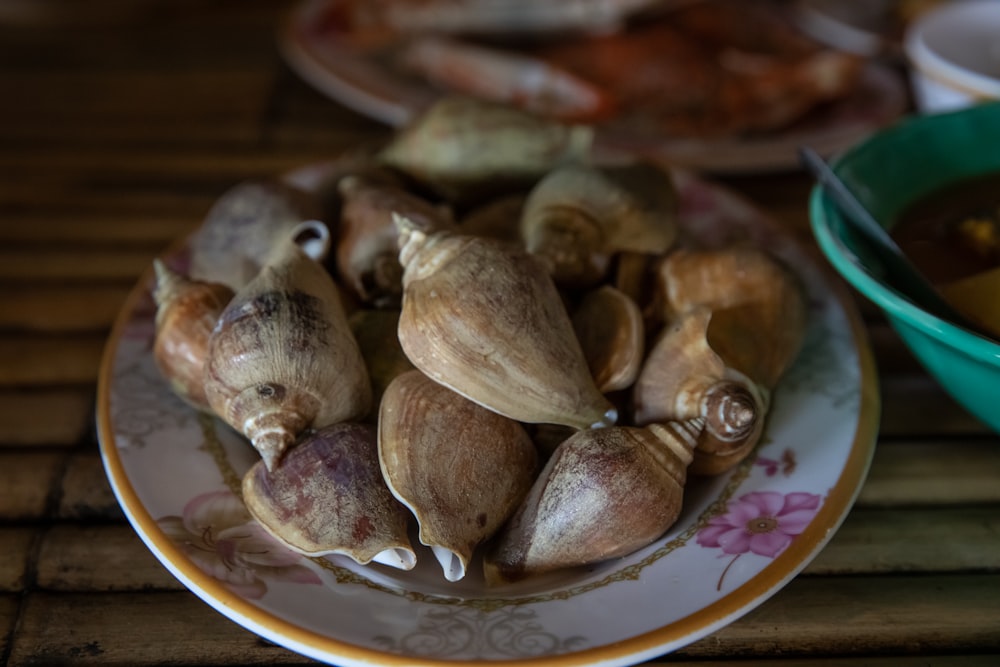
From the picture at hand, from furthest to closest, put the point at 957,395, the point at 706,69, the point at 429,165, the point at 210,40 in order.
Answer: the point at 210,40 < the point at 706,69 < the point at 429,165 < the point at 957,395

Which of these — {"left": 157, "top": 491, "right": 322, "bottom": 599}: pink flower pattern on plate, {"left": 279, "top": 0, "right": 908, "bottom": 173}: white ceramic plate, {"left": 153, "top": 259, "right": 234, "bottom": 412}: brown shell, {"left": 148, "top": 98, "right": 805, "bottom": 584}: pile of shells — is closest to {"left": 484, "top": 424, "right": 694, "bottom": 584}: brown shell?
{"left": 148, "top": 98, "right": 805, "bottom": 584}: pile of shells

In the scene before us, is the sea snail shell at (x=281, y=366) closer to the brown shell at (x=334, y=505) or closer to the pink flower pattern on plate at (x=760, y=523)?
the brown shell at (x=334, y=505)

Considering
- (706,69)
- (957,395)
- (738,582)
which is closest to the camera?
(738,582)

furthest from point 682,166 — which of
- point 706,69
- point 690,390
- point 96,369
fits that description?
point 96,369

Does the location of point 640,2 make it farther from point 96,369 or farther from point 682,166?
point 96,369

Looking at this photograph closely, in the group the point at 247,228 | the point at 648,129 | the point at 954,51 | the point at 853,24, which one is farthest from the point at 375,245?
the point at 853,24

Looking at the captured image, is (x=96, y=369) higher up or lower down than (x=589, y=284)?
lower down

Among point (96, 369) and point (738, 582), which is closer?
point (738, 582)
